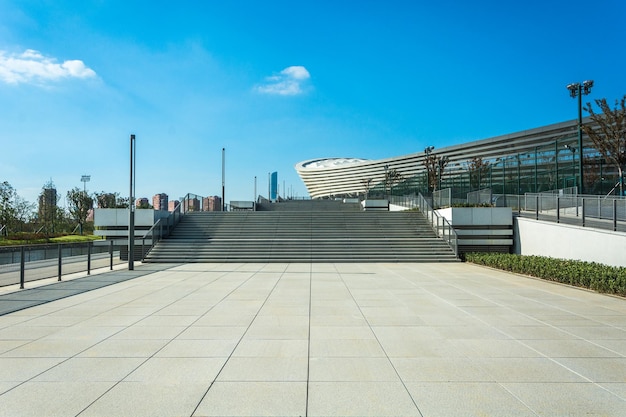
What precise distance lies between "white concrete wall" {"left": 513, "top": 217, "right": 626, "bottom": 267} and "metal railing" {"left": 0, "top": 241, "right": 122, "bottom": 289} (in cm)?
1760

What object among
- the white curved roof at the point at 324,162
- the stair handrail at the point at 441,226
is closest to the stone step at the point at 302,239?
the stair handrail at the point at 441,226

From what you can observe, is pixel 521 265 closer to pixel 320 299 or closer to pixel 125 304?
pixel 320 299

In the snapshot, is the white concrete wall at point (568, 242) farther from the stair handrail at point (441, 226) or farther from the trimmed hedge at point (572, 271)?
the stair handrail at point (441, 226)

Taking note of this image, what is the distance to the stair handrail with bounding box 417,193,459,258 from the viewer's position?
778 inches

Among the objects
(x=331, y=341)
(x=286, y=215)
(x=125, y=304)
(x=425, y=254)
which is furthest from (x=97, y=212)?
(x=331, y=341)

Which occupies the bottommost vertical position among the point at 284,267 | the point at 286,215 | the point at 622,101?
the point at 284,267

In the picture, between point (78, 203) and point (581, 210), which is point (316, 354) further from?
point (78, 203)

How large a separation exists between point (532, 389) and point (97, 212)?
23.4 m

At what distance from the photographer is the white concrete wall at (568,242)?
43.9 ft

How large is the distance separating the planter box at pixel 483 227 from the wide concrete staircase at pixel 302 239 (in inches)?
62.6

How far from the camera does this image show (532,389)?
4.20 meters

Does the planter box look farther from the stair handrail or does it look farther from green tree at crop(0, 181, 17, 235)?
green tree at crop(0, 181, 17, 235)

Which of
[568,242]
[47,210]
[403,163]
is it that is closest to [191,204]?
[568,242]

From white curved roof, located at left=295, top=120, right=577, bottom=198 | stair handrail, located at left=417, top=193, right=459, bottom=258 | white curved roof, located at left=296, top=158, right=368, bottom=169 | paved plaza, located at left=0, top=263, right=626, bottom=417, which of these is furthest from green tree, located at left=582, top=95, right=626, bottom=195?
white curved roof, located at left=296, top=158, right=368, bottom=169
